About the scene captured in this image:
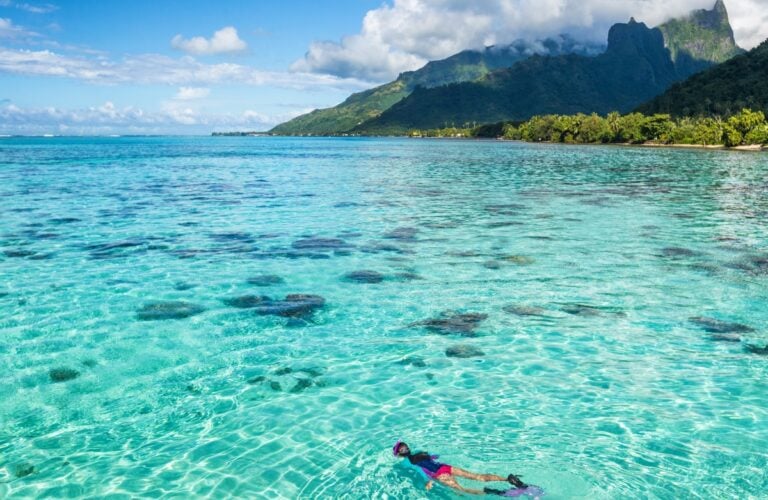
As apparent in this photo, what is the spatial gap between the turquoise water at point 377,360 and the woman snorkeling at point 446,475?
26 cm

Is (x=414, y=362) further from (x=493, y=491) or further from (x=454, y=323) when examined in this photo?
(x=493, y=491)

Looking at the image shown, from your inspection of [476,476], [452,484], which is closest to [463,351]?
[476,476]

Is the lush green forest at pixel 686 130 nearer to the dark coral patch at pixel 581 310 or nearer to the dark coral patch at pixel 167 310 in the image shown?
the dark coral patch at pixel 581 310

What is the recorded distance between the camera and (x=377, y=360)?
14.4m

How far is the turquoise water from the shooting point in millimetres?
9914

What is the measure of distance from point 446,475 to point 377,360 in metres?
5.26

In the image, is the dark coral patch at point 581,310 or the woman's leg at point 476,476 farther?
the dark coral patch at point 581,310

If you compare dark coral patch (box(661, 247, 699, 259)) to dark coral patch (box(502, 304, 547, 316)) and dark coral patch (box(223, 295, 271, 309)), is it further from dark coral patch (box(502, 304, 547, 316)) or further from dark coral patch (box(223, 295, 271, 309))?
dark coral patch (box(223, 295, 271, 309))

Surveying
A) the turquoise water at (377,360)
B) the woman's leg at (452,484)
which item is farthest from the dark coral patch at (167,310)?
the woman's leg at (452,484)

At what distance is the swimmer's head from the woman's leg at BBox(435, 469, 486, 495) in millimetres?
820

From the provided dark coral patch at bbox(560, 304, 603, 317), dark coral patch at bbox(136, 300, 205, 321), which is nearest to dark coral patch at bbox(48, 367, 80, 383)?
dark coral patch at bbox(136, 300, 205, 321)

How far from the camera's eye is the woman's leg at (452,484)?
29.6 feet

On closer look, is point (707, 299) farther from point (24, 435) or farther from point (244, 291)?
point (24, 435)

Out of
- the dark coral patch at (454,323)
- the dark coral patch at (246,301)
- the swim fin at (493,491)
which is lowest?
the swim fin at (493,491)
